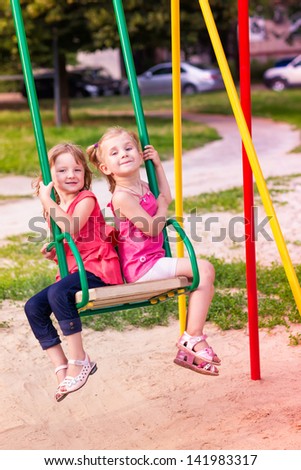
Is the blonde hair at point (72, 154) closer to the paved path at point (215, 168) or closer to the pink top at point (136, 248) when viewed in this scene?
the pink top at point (136, 248)

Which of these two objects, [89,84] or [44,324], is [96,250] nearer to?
[44,324]

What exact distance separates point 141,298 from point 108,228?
1.48 ft

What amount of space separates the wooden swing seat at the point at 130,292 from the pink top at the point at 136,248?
22 cm

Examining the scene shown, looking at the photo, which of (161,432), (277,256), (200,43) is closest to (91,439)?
(161,432)

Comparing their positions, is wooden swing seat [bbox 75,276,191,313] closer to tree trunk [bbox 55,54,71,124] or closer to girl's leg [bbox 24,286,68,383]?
girl's leg [bbox 24,286,68,383]

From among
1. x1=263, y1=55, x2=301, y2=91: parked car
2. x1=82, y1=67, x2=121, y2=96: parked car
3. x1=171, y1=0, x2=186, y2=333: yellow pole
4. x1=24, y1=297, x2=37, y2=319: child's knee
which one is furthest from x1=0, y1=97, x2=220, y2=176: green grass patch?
x1=24, y1=297, x2=37, y2=319: child's knee

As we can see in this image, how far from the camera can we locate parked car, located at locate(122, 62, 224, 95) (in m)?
29.7

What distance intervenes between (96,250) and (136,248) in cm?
20

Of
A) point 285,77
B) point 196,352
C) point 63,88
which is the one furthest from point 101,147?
point 285,77

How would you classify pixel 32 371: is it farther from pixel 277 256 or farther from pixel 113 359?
pixel 277 256

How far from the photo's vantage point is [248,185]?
4828 mm

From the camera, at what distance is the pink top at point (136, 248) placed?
4.38 metres

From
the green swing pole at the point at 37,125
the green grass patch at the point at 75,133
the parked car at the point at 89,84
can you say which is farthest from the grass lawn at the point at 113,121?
the green swing pole at the point at 37,125

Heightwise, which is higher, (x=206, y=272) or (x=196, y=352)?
(x=206, y=272)
